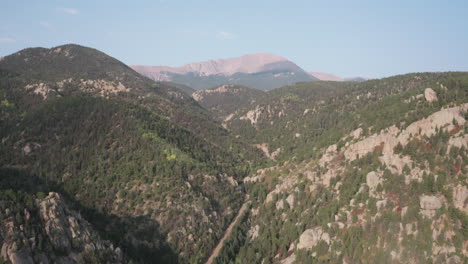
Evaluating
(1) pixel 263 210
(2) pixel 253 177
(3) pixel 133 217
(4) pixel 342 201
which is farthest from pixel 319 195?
(3) pixel 133 217

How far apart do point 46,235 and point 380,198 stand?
330ft

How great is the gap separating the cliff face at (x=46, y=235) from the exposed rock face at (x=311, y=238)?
59.2 metres

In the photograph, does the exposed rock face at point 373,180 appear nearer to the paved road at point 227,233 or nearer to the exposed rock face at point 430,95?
the exposed rock face at point 430,95

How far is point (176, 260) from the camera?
115m

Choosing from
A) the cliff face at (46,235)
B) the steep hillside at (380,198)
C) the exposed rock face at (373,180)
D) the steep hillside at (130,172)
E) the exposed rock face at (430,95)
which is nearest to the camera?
the cliff face at (46,235)

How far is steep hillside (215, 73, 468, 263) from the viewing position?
91062 mm

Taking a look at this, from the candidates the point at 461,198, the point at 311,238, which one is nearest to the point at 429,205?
the point at 461,198

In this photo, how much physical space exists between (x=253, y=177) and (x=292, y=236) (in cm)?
5926

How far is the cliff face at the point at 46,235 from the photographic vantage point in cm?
7894

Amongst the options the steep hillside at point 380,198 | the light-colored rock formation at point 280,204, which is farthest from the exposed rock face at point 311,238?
the light-colored rock formation at point 280,204

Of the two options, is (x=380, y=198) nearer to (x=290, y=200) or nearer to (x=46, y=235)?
(x=290, y=200)

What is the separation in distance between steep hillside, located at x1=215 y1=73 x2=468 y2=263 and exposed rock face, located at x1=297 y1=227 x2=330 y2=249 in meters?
0.33

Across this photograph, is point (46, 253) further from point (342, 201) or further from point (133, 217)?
point (342, 201)

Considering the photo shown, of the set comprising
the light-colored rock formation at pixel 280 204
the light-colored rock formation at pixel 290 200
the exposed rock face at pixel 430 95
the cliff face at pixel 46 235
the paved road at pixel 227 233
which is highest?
the exposed rock face at pixel 430 95
